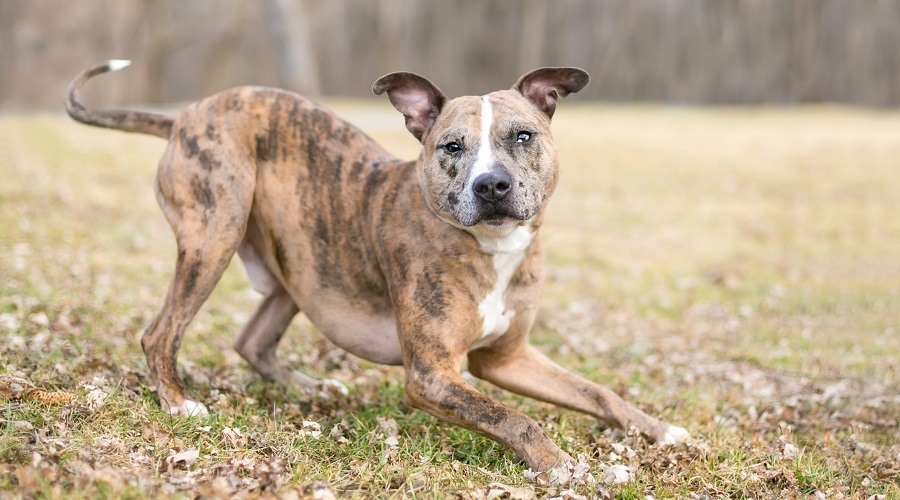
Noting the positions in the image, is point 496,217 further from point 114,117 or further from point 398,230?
point 114,117

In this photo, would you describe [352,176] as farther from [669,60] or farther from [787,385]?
[669,60]

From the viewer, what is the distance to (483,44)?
2897 cm

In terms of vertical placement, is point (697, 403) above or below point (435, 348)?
below

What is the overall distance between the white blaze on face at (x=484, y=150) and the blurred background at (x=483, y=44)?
49.0 ft

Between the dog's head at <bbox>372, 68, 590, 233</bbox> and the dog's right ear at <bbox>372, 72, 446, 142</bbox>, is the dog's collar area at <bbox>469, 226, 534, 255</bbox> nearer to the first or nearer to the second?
the dog's head at <bbox>372, 68, 590, 233</bbox>

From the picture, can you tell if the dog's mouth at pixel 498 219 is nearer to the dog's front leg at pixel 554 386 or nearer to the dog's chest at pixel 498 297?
the dog's chest at pixel 498 297

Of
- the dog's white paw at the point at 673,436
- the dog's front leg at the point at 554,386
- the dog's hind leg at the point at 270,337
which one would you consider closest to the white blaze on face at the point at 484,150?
the dog's front leg at the point at 554,386

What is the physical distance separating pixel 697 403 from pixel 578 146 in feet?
39.5

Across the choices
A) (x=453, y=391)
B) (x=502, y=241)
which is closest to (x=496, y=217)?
(x=502, y=241)

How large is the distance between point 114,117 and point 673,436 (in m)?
3.19

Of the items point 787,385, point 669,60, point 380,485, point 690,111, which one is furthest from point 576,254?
point 669,60

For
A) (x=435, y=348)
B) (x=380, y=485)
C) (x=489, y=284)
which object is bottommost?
(x=380, y=485)

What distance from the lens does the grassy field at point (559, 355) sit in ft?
12.3

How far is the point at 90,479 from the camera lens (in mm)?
3170
